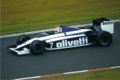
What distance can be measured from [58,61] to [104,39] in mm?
1619

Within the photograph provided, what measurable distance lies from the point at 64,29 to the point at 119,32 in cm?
205

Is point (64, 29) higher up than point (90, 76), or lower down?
higher up

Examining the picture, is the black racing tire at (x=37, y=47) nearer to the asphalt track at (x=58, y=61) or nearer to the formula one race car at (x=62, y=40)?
the formula one race car at (x=62, y=40)

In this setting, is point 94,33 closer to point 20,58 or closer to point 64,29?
point 64,29

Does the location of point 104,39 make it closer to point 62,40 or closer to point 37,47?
point 62,40

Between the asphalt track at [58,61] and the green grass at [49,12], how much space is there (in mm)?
2699

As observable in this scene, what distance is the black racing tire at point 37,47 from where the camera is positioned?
33.4 feet

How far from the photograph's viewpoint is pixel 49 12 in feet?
48.4

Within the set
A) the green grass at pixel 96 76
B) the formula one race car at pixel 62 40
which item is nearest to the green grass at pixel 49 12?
the formula one race car at pixel 62 40

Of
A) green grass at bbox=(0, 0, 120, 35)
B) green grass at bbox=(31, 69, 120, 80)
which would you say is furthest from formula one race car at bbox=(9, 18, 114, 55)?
green grass at bbox=(0, 0, 120, 35)

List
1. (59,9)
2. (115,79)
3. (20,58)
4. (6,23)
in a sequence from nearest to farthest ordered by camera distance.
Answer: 1. (115,79)
2. (20,58)
3. (6,23)
4. (59,9)

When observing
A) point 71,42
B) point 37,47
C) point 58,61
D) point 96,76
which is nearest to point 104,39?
point 71,42

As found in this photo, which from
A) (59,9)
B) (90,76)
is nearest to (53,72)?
(90,76)

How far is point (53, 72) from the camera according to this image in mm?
9422
